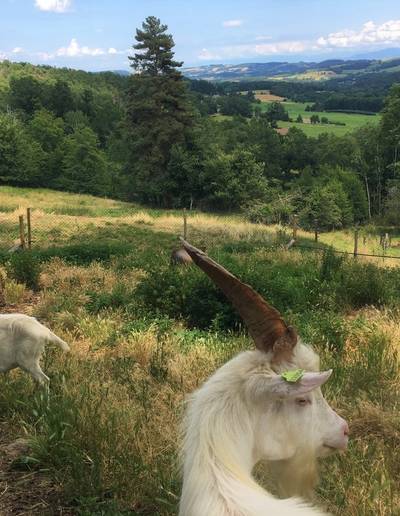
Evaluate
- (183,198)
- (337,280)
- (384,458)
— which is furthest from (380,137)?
(384,458)

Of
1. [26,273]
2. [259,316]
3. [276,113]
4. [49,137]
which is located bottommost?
[26,273]

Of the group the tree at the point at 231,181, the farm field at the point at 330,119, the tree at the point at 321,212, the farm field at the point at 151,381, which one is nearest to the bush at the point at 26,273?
the farm field at the point at 151,381

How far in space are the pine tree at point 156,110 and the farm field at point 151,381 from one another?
3705 centimetres

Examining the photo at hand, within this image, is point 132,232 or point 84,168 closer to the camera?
point 132,232

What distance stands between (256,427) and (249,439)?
0.06 meters

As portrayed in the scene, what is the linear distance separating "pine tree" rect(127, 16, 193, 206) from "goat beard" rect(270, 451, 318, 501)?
1780 inches

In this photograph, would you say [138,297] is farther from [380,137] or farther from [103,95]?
[103,95]

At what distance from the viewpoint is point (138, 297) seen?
895cm

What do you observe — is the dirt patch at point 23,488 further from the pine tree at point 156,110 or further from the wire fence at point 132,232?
the pine tree at point 156,110

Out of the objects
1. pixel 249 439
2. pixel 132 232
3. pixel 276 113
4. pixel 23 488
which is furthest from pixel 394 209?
pixel 276 113

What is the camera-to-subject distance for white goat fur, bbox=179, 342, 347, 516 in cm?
183

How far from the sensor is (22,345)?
4938mm

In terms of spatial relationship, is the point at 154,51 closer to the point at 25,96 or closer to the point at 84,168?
the point at 84,168

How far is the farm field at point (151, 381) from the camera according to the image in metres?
3.21
